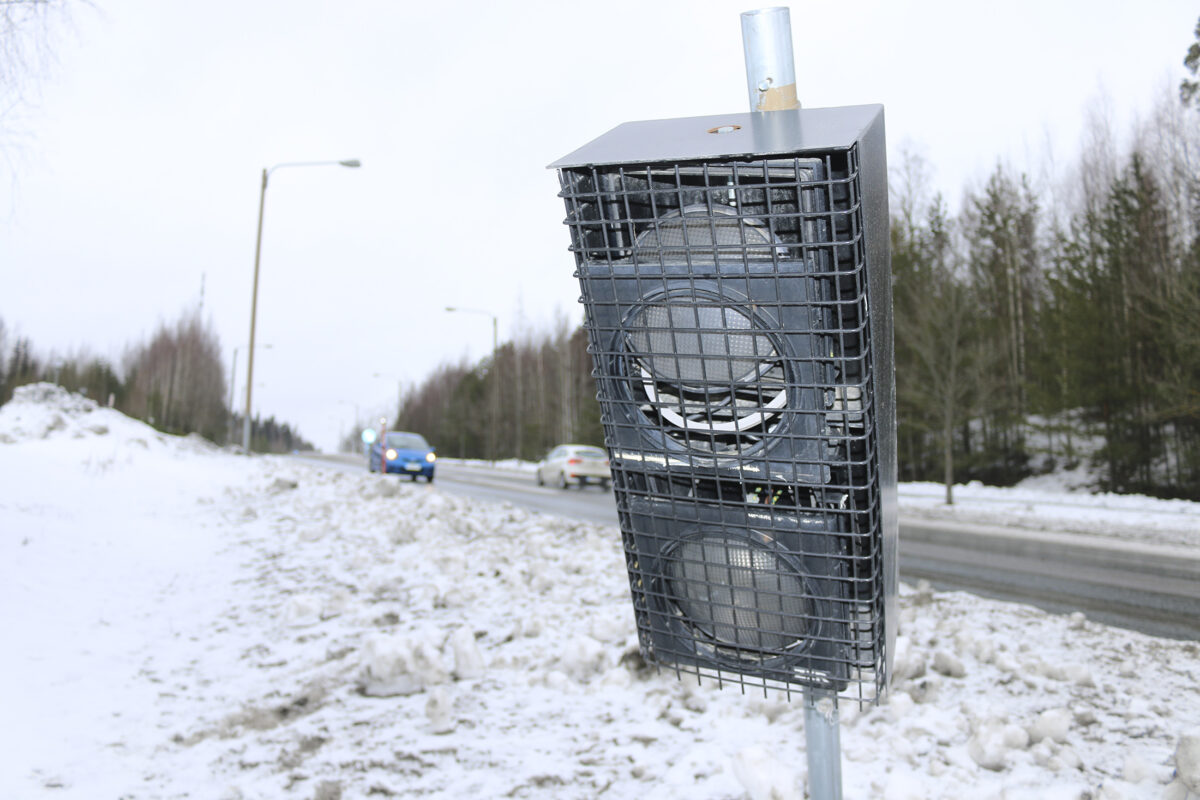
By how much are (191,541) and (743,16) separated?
6.76 metres

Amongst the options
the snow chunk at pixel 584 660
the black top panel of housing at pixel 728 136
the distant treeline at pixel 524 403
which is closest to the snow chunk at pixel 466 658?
the snow chunk at pixel 584 660

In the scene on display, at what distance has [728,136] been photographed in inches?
44.0

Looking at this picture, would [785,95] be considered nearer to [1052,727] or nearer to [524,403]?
[1052,727]

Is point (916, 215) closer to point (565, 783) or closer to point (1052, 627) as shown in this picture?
point (1052, 627)

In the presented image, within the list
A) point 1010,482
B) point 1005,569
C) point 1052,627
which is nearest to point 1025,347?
point 1010,482

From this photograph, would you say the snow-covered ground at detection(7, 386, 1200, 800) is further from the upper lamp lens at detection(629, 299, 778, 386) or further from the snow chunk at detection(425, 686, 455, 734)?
the upper lamp lens at detection(629, 299, 778, 386)

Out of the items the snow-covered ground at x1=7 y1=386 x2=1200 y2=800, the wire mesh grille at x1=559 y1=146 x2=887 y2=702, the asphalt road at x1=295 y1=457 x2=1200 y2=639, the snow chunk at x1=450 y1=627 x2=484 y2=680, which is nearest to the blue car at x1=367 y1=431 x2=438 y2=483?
the asphalt road at x1=295 y1=457 x2=1200 y2=639

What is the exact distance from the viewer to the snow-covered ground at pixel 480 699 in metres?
2.03

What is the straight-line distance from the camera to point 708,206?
3.55 feet

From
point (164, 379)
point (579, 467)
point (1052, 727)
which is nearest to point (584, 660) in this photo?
point (1052, 727)

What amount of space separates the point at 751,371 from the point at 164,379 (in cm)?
5640

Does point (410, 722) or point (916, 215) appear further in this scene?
point (916, 215)

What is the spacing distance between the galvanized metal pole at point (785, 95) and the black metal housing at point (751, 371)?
0.19m

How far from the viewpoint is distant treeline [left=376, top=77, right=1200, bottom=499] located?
16172 millimetres
